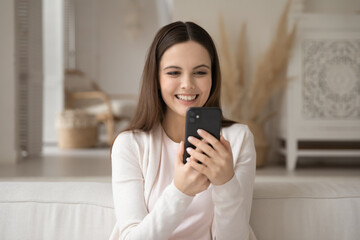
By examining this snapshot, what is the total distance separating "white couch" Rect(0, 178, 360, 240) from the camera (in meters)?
1.12

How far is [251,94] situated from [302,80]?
39 cm

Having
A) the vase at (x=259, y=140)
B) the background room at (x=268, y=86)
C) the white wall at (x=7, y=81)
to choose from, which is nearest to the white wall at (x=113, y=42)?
the background room at (x=268, y=86)

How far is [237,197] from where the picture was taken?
894 mm

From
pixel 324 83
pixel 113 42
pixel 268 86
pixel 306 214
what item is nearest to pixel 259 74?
pixel 268 86

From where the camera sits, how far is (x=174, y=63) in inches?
40.0

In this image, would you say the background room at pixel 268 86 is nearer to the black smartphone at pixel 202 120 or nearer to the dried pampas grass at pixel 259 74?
the dried pampas grass at pixel 259 74

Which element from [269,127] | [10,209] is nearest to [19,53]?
[269,127]

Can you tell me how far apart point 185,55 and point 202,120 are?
244 millimetres

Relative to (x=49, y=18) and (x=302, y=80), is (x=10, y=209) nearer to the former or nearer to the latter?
(x=302, y=80)

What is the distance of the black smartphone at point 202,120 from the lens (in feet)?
2.75

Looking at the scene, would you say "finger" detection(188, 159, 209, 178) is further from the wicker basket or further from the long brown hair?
the wicker basket

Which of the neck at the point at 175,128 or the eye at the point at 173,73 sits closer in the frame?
the eye at the point at 173,73

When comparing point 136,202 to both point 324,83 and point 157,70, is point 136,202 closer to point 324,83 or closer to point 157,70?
point 157,70

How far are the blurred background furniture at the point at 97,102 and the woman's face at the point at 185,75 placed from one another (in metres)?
4.26
